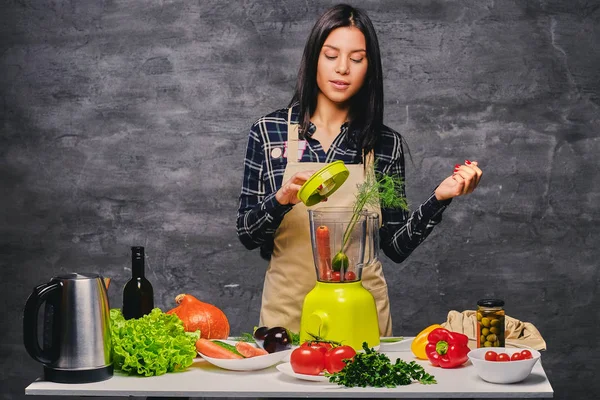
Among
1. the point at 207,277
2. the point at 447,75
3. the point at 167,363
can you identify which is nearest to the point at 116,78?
the point at 207,277

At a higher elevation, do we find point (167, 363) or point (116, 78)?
point (116, 78)

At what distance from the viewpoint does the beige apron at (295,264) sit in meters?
3.27

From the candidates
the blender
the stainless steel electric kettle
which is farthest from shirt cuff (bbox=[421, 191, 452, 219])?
the stainless steel electric kettle

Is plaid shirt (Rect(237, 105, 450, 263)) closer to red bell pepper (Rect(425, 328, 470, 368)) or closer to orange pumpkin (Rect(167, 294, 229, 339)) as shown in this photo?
orange pumpkin (Rect(167, 294, 229, 339))

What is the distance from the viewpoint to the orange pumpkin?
2705 mm

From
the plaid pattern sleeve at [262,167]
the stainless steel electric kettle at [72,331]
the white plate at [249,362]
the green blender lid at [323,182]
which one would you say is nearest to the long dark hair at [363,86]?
the plaid pattern sleeve at [262,167]

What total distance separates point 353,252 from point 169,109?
232 centimetres

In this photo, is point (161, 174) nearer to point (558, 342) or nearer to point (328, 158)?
point (328, 158)

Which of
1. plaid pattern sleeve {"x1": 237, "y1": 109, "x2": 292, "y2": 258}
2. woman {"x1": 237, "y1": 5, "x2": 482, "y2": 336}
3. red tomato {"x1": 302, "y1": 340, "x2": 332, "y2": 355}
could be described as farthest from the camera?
plaid pattern sleeve {"x1": 237, "y1": 109, "x2": 292, "y2": 258}

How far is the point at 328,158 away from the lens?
3318 mm

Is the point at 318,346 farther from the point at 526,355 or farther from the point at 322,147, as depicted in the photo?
the point at 322,147

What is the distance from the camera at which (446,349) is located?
249cm

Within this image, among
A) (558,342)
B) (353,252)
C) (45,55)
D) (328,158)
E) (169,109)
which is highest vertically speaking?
(45,55)

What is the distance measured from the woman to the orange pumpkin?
42cm
